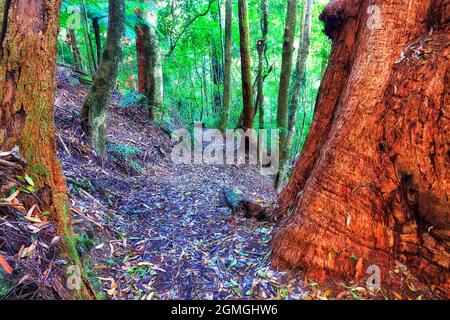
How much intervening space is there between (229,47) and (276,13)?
8.30m

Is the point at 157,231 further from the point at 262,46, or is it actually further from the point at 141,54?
the point at 262,46

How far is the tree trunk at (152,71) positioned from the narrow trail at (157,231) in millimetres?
2559

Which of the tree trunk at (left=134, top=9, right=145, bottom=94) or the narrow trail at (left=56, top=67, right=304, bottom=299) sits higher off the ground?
the tree trunk at (left=134, top=9, right=145, bottom=94)

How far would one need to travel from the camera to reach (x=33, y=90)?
235 cm

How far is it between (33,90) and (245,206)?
303 cm

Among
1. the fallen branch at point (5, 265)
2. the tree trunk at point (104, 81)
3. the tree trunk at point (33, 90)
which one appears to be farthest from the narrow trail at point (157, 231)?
the fallen branch at point (5, 265)

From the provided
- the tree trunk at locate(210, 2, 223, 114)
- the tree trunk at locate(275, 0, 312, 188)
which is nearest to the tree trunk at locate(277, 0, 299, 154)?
the tree trunk at locate(275, 0, 312, 188)

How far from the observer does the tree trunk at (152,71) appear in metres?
9.13

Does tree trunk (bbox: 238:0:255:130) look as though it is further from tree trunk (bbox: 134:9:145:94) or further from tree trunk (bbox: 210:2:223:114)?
tree trunk (bbox: 210:2:223:114)

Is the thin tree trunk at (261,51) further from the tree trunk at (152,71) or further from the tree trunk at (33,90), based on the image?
the tree trunk at (33,90)

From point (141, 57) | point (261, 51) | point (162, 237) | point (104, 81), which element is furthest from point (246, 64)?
point (162, 237)

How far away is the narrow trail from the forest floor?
0.01m

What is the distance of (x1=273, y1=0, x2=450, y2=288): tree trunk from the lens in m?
2.45

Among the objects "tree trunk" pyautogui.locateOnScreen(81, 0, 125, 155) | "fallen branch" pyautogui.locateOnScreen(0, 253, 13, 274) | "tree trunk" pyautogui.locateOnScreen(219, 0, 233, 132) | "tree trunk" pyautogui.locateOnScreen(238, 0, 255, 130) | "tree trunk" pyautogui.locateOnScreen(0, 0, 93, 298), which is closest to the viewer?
"fallen branch" pyautogui.locateOnScreen(0, 253, 13, 274)
